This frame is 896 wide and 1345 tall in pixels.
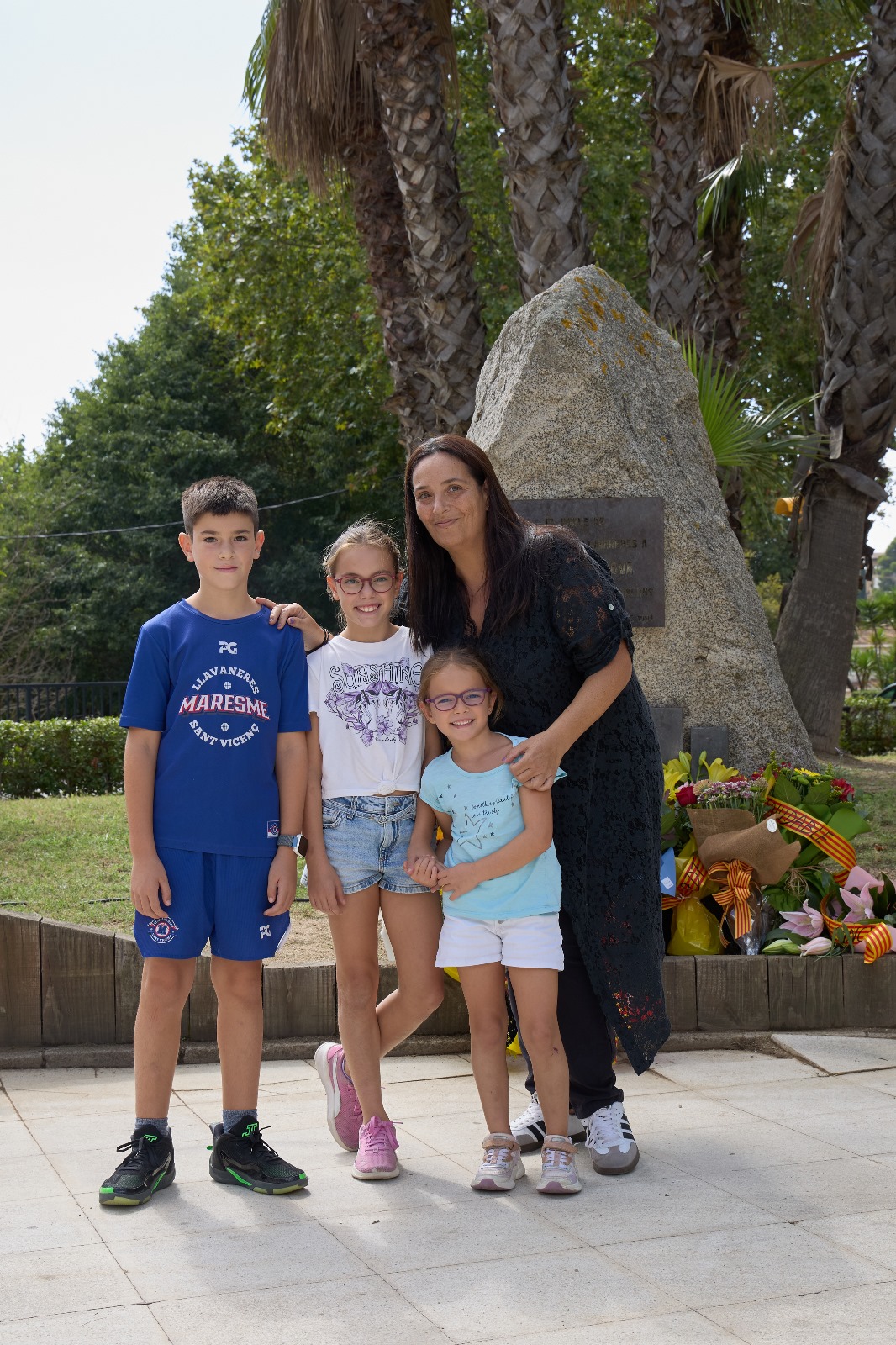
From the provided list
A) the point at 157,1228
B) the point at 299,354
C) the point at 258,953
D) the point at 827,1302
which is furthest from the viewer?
the point at 299,354

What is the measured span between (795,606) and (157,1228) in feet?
28.0

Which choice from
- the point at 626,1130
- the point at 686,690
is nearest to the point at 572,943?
the point at 626,1130

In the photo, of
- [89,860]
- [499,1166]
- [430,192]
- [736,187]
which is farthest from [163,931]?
[736,187]

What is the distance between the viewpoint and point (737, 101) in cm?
1078

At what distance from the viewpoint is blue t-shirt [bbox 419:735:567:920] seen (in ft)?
10.1

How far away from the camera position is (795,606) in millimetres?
10445

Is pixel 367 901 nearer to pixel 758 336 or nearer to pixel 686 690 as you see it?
pixel 686 690

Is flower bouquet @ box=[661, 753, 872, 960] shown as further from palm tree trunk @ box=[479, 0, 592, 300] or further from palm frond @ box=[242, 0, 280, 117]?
palm frond @ box=[242, 0, 280, 117]

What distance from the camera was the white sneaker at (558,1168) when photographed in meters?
2.98

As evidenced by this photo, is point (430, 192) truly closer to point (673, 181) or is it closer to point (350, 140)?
point (673, 181)

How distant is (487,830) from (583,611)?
22.3 inches

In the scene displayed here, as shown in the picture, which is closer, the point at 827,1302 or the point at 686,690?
the point at 827,1302

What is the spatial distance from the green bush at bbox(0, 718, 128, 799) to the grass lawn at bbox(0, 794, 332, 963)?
3415 millimetres

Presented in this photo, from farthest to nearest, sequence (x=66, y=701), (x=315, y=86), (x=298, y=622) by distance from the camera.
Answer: (x=66, y=701), (x=315, y=86), (x=298, y=622)
